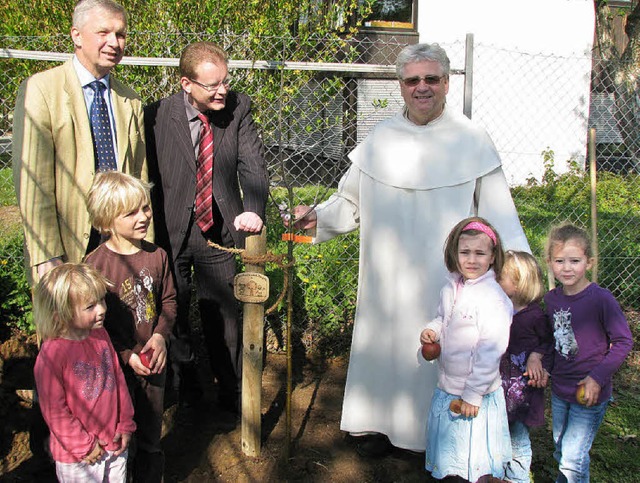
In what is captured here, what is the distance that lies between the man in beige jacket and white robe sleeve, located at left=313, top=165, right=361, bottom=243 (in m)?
1.12

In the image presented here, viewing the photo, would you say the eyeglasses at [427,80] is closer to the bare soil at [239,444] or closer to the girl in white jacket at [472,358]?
the girl in white jacket at [472,358]

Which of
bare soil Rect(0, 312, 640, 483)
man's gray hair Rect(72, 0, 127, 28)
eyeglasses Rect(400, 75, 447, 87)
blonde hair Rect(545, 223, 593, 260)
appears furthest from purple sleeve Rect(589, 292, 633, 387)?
man's gray hair Rect(72, 0, 127, 28)

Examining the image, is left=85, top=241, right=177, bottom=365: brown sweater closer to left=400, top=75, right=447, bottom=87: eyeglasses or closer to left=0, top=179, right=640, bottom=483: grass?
left=0, top=179, right=640, bottom=483: grass

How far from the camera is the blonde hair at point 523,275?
2.83 meters

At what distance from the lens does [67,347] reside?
92.4 inches

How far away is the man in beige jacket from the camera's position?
8.98 feet

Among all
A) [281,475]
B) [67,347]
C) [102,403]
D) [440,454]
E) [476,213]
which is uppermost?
[476,213]

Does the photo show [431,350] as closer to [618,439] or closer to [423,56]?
[423,56]

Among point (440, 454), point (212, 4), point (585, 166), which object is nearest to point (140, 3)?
point (212, 4)

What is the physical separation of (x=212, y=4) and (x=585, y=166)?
21.9 ft

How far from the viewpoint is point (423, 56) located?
2.94 m

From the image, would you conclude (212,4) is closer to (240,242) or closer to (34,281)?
(240,242)

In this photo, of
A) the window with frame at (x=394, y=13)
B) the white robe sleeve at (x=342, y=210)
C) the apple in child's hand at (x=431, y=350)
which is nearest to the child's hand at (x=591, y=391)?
the apple in child's hand at (x=431, y=350)

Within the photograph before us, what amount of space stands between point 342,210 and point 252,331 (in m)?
0.79
